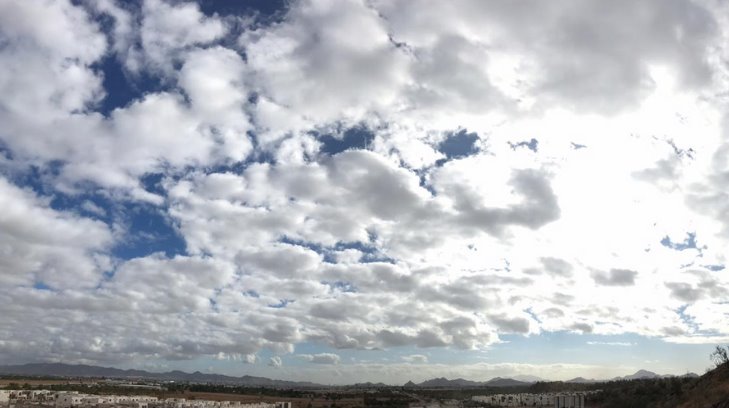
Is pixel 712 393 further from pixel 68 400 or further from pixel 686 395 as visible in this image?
pixel 68 400

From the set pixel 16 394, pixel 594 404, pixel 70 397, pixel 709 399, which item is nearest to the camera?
pixel 709 399

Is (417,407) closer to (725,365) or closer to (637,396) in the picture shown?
(637,396)

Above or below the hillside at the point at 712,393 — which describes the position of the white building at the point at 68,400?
below

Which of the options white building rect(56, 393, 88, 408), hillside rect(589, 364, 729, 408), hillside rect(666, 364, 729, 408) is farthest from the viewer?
white building rect(56, 393, 88, 408)

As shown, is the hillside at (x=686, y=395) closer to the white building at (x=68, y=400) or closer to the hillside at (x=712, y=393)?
the hillside at (x=712, y=393)

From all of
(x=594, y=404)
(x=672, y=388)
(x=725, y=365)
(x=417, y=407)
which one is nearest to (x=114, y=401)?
(x=417, y=407)

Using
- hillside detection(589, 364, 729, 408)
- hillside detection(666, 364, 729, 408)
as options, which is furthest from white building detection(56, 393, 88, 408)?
hillside detection(666, 364, 729, 408)

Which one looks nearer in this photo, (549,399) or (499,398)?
(549,399)

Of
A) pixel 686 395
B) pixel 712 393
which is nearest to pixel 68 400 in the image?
pixel 686 395

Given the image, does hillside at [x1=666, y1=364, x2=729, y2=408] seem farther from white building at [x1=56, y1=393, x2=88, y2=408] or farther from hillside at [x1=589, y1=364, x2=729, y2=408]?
white building at [x1=56, y1=393, x2=88, y2=408]

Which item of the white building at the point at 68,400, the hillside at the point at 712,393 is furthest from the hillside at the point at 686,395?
the white building at the point at 68,400

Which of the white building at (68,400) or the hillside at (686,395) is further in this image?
the white building at (68,400)

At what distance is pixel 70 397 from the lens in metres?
140

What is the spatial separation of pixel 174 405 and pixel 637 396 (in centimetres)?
10783
